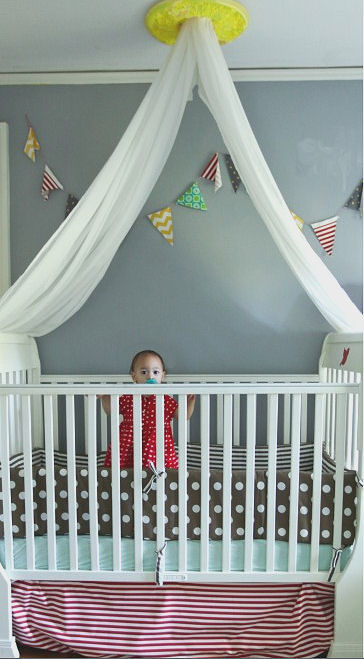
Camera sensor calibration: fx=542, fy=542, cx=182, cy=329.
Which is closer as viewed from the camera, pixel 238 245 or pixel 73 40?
pixel 73 40

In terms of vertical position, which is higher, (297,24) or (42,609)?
(297,24)

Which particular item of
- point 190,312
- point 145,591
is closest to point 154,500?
point 145,591

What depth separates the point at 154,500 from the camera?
177cm

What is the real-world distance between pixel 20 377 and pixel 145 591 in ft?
3.70

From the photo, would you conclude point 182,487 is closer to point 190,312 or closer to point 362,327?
point 362,327

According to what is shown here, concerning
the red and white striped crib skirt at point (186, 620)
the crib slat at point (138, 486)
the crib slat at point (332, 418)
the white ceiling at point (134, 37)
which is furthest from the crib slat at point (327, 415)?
the white ceiling at point (134, 37)

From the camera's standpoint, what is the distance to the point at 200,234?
8.55ft

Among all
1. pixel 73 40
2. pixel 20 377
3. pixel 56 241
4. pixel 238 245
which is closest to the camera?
pixel 56 241

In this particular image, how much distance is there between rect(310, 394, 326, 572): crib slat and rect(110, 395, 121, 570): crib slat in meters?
0.61

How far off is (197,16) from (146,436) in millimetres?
1545

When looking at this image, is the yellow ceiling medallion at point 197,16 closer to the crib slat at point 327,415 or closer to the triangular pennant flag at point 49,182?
the triangular pennant flag at point 49,182

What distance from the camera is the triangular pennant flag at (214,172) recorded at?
2.56 metres

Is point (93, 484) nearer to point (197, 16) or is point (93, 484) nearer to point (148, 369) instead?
point (148, 369)

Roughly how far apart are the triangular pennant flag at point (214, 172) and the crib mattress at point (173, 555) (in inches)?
62.7
